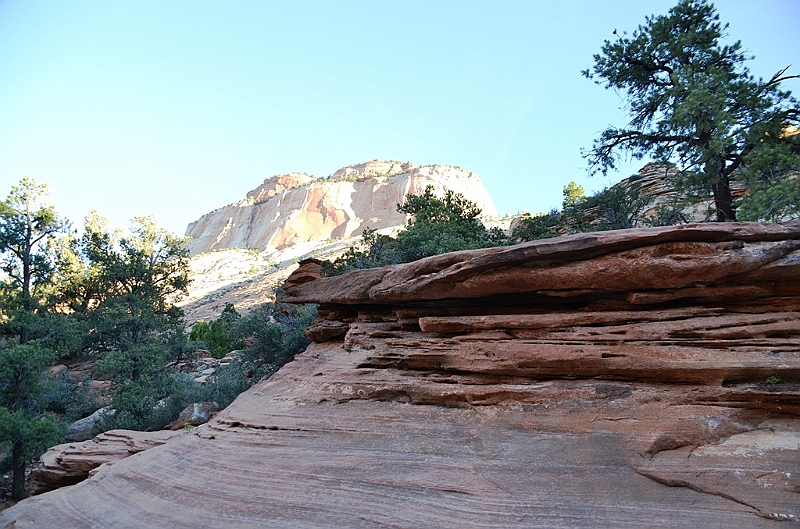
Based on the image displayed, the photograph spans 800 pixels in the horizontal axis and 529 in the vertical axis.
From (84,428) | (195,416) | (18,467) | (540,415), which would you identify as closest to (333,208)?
(84,428)

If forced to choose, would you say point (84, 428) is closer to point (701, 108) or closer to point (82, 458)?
point (82, 458)

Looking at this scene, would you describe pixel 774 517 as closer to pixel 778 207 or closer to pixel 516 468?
pixel 516 468

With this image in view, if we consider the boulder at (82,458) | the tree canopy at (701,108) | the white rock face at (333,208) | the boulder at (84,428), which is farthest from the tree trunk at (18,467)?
the white rock face at (333,208)

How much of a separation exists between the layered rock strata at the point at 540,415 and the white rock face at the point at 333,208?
86.5 meters

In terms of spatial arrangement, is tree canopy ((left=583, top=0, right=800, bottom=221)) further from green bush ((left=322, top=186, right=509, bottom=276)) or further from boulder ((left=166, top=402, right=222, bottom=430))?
boulder ((left=166, top=402, right=222, bottom=430))

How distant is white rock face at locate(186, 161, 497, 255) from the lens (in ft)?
325

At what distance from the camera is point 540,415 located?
19.1ft

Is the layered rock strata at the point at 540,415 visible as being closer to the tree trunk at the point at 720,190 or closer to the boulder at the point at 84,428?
the tree trunk at the point at 720,190

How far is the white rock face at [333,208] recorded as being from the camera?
3895 inches

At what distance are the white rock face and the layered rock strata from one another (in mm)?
86463

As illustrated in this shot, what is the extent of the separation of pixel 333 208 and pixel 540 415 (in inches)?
3931

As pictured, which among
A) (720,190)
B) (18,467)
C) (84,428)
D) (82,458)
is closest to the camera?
(82,458)

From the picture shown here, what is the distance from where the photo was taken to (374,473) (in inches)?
210

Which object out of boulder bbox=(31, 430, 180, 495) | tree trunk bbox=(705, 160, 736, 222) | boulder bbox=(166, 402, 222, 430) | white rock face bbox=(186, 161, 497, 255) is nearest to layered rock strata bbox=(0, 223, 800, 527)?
boulder bbox=(31, 430, 180, 495)
